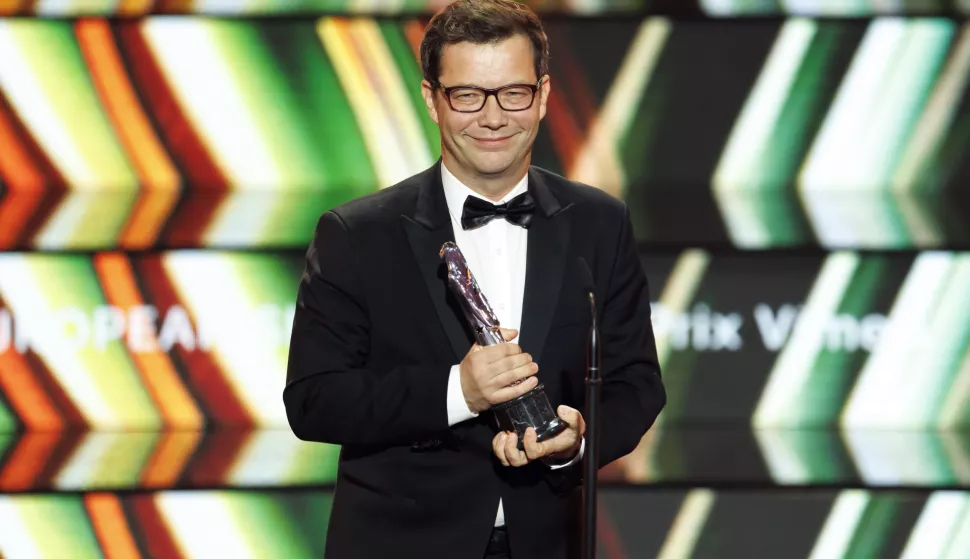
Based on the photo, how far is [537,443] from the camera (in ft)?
4.40

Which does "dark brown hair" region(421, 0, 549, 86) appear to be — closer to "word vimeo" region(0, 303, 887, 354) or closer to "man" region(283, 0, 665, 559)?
"man" region(283, 0, 665, 559)

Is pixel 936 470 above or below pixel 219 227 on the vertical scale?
above

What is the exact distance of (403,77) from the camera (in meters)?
3.04

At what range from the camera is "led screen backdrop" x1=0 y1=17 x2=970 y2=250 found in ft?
9.81

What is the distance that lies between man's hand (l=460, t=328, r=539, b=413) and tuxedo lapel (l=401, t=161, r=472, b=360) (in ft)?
0.47

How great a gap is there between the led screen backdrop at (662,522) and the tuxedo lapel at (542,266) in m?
0.95

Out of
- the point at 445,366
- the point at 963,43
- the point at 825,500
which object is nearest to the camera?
the point at 445,366

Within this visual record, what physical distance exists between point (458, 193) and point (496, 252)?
89mm

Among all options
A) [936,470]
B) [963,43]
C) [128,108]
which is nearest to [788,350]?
[936,470]

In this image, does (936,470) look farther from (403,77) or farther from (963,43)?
(403,77)

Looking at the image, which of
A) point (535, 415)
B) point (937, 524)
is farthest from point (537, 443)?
point (937, 524)

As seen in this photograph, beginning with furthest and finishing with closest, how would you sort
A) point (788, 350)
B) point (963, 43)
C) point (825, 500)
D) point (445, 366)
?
point (963, 43), point (788, 350), point (825, 500), point (445, 366)

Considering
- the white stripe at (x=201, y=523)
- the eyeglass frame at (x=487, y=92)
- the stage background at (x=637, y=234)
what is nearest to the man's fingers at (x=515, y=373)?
the eyeglass frame at (x=487, y=92)

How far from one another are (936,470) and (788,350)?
42 cm
